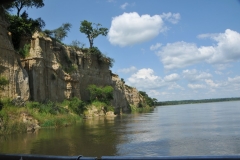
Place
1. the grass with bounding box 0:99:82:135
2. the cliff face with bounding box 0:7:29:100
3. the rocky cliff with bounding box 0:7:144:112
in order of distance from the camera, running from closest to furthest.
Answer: the grass with bounding box 0:99:82:135
the cliff face with bounding box 0:7:29:100
the rocky cliff with bounding box 0:7:144:112

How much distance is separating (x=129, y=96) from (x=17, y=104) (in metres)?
56.9

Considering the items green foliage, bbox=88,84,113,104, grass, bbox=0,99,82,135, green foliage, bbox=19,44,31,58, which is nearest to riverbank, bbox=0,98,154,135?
grass, bbox=0,99,82,135

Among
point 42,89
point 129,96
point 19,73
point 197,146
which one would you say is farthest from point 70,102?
point 129,96

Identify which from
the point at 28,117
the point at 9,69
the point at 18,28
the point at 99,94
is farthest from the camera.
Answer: the point at 99,94

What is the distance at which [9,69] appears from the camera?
26406 mm

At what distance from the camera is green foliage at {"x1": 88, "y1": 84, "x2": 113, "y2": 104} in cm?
4694

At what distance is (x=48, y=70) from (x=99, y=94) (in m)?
13.7

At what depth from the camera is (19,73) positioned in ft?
90.7

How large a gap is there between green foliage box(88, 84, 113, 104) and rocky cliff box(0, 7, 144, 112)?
132 cm

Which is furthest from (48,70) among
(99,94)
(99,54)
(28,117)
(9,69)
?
(99,54)

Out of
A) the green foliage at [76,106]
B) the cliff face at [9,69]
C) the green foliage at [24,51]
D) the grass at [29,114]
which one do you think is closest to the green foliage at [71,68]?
the green foliage at [76,106]

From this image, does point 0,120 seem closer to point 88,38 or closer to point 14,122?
point 14,122

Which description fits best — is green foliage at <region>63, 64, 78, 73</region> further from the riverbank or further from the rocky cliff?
the riverbank

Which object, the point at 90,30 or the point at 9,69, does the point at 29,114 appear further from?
the point at 90,30
